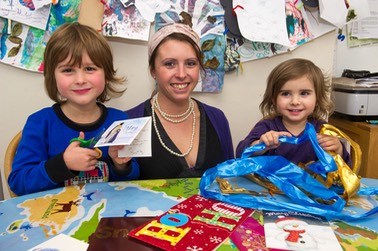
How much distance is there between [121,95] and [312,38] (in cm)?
98

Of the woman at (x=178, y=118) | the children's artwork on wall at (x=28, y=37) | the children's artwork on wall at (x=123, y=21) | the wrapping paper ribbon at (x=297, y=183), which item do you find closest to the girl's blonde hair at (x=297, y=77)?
the woman at (x=178, y=118)

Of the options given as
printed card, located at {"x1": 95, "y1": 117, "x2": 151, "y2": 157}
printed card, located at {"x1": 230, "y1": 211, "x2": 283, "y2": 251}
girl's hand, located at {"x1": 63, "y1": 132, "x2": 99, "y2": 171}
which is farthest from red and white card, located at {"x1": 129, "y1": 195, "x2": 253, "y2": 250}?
girl's hand, located at {"x1": 63, "y1": 132, "x2": 99, "y2": 171}

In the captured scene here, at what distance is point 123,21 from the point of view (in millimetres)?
1337

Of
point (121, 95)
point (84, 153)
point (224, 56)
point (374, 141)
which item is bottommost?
point (374, 141)

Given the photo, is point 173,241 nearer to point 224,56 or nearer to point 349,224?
point 349,224

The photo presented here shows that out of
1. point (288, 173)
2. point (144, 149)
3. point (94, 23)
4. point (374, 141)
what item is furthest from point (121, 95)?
point (374, 141)

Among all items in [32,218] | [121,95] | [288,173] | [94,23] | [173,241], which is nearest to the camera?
[173,241]

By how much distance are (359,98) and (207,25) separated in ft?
2.87

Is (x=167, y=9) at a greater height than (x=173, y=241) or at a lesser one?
greater

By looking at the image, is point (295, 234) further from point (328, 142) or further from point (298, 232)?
point (328, 142)

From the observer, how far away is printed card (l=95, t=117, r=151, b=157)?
734 mm

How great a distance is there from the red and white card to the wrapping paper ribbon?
0.14 feet

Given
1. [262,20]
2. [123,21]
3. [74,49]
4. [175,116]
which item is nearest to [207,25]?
[262,20]

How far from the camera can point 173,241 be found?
1.92 ft
